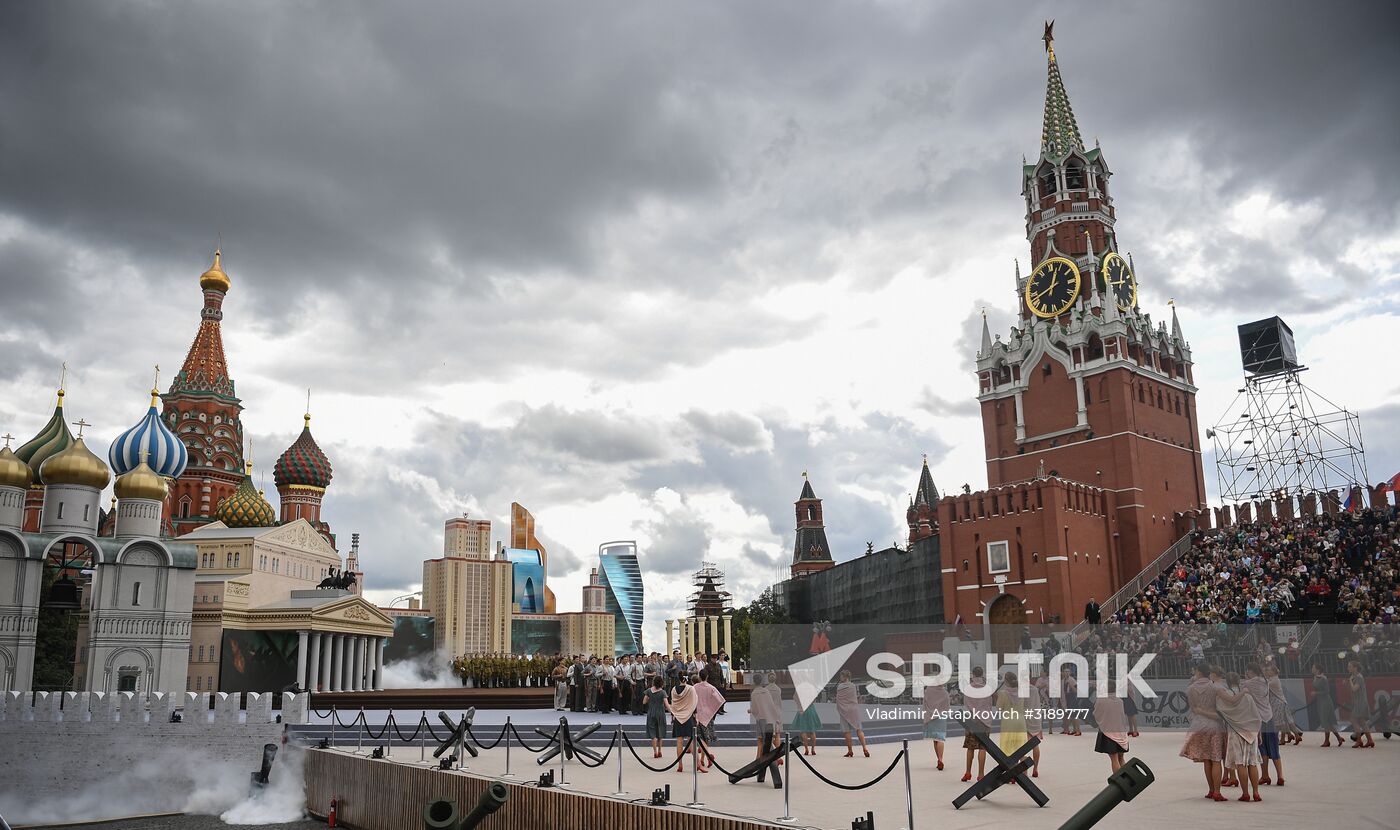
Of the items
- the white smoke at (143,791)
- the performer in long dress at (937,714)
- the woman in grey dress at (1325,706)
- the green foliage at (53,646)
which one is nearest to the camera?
the performer in long dress at (937,714)

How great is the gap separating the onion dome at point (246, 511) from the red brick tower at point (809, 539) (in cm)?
5575

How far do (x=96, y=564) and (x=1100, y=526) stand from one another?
144ft

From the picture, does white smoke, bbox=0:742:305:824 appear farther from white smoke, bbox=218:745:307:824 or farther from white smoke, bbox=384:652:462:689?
white smoke, bbox=384:652:462:689

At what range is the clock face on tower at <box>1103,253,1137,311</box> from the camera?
54062mm

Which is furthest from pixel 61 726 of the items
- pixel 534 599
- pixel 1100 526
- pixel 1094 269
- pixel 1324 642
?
pixel 534 599

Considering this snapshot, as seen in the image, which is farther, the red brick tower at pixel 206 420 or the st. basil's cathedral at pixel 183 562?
the red brick tower at pixel 206 420

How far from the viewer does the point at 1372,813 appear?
963 centimetres

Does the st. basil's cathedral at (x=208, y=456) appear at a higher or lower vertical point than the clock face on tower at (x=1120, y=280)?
lower

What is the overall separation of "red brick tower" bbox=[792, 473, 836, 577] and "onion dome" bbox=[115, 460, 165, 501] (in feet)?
217

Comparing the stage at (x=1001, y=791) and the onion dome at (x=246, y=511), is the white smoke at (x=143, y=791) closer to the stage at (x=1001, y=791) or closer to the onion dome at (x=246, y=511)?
the stage at (x=1001, y=791)

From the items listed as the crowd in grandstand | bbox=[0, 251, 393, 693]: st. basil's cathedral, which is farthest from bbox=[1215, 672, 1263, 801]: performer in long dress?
bbox=[0, 251, 393, 693]: st. basil's cathedral

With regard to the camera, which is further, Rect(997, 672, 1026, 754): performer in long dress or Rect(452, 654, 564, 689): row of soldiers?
Rect(452, 654, 564, 689): row of soldiers

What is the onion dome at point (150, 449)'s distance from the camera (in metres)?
50.4

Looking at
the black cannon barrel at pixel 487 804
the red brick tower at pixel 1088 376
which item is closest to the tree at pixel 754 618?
the red brick tower at pixel 1088 376
